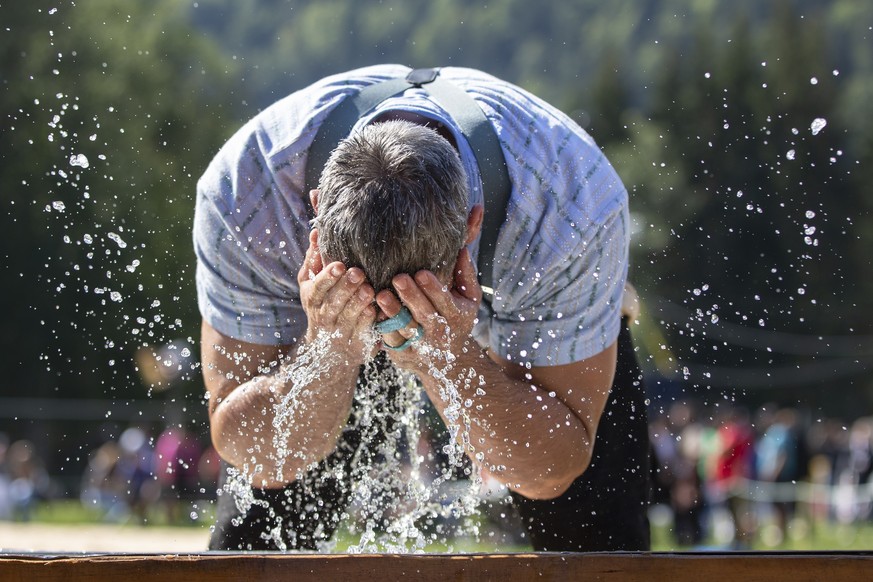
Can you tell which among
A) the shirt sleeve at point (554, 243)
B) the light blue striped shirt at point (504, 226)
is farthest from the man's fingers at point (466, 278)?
the shirt sleeve at point (554, 243)

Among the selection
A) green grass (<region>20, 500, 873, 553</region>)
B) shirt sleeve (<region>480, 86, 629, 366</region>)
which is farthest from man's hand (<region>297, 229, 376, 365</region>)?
green grass (<region>20, 500, 873, 553</region>)

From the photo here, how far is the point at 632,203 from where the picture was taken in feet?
85.5

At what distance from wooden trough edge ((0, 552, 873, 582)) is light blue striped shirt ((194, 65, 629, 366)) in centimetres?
79

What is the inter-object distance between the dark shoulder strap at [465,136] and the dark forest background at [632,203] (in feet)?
36.4

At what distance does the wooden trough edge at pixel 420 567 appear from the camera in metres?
1.86

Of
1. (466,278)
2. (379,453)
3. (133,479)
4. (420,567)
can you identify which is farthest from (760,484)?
(420,567)

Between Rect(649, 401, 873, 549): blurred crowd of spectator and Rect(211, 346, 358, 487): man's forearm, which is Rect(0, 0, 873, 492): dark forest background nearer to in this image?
Rect(649, 401, 873, 549): blurred crowd of spectator

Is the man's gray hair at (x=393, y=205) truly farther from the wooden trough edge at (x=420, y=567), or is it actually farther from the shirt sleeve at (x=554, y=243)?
the wooden trough edge at (x=420, y=567)

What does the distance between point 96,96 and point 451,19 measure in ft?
231

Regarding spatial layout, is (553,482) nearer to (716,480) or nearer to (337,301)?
(337,301)

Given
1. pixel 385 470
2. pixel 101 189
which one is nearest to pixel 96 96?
pixel 101 189

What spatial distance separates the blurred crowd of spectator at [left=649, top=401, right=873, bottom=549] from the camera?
36.0ft

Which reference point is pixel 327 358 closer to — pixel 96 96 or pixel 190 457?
pixel 190 457

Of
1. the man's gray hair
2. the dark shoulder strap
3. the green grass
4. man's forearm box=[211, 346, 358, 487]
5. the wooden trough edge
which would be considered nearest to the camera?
the wooden trough edge
